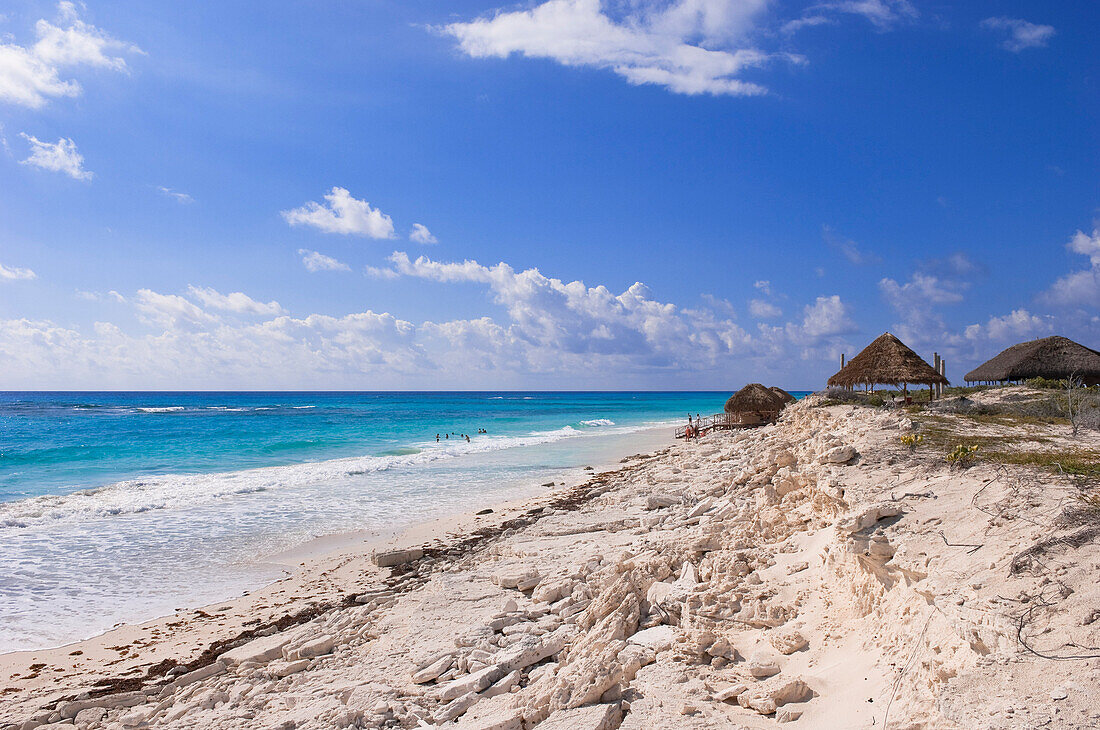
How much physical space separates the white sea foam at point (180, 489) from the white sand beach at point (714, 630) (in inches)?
338

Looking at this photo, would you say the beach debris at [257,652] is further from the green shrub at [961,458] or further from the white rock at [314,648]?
the green shrub at [961,458]

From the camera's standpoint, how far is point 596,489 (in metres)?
16.8

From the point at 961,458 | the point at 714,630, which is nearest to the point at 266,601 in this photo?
the point at 714,630

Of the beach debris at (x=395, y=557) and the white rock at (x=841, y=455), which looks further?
the beach debris at (x=395, y=557)

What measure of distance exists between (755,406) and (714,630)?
28861mm

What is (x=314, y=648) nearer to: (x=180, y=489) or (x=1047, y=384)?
(x=180, y=489)

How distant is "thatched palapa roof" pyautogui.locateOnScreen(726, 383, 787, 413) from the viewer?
31812mm

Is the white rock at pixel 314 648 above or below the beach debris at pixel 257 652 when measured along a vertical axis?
above

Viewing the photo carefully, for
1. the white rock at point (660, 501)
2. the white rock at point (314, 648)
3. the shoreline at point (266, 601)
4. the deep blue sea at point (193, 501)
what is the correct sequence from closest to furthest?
the white rock at point (314, 648), the shoreline at point (266, 601), the deep blue sea at point (193, 501), the white rock at point (660, 501)

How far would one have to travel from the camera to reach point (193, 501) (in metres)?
15.8

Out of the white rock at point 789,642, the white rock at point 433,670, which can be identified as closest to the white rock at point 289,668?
the white rock at point 433,670

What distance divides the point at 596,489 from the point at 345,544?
7576 mm

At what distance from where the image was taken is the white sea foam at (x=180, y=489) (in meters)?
14.2

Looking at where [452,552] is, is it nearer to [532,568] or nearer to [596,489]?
[532,568]
